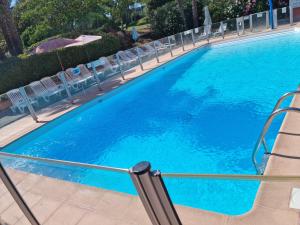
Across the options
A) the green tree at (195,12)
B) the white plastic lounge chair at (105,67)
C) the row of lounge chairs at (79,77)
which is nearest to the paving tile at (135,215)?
the row of lounge chairs at (79,77)

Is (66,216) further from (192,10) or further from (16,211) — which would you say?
(192,10)

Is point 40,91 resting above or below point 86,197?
above

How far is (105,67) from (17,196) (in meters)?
11.1

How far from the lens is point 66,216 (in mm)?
4129

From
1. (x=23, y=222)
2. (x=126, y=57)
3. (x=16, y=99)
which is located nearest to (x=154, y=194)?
(x=23, y=222)

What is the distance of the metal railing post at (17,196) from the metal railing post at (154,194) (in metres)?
2.01

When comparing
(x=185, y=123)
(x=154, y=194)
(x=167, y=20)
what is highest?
(x=167, y=20)

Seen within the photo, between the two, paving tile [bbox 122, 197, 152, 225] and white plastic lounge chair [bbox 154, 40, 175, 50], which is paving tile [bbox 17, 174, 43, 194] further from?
white plastic lounge chair [bbox 154, 40, 175, 50]

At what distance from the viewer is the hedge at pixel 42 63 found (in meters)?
14.7

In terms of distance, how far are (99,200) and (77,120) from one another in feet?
23.9

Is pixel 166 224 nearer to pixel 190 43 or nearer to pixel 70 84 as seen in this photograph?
pixel 70 84

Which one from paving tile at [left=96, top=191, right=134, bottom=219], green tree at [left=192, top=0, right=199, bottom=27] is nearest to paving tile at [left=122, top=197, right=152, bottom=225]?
paving tile at [left=96, top=191, right=134, bottom=219]

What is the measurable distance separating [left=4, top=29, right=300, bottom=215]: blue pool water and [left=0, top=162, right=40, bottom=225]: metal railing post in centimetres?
39

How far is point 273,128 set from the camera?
6934 millimetres
